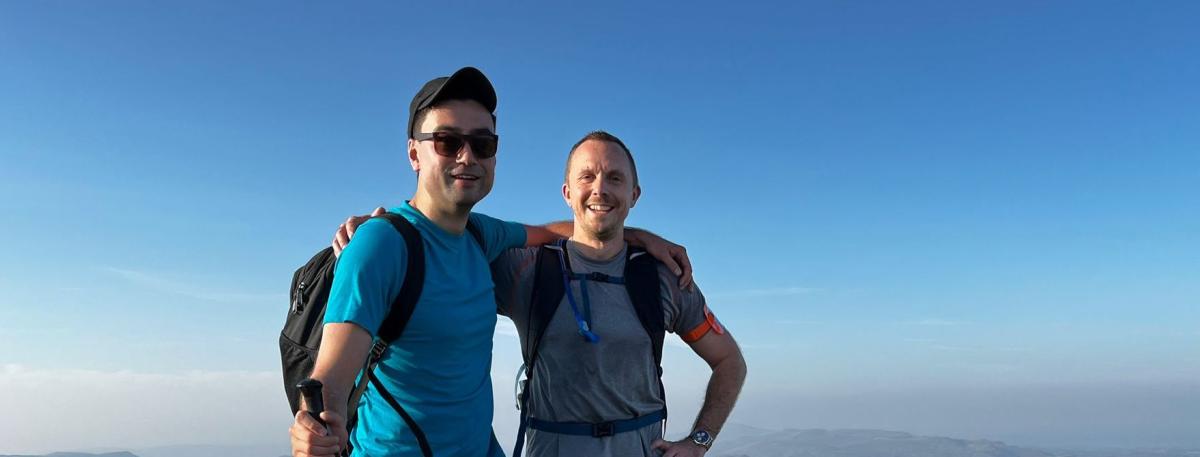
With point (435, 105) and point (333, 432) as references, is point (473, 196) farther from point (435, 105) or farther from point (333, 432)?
point (333, 432)

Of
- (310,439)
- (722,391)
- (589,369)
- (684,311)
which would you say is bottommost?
(310,439)

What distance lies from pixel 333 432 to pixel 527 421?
316cm

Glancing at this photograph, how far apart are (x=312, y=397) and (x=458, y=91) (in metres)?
2.36

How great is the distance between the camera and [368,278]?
13.3ft

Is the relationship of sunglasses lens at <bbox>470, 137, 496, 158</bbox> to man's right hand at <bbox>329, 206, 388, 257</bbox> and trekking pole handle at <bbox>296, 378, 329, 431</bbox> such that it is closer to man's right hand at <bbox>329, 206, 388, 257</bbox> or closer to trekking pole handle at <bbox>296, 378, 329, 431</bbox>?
man's right hand at <bbox>329, 206, 388, 257</bbox>

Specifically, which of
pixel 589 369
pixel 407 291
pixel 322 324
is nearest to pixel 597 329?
pixel 589 369

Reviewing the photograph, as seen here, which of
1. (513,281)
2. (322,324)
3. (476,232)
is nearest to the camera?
(322,324)

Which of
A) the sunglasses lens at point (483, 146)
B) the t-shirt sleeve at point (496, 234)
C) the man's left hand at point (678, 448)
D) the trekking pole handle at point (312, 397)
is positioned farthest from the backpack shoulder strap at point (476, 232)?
the man's left hand at point (678, 448)

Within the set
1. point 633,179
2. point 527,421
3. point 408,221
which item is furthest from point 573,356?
point 408,221

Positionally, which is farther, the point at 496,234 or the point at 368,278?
the point at 496,234

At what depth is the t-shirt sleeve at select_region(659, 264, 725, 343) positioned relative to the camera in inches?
275

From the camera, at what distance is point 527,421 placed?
661 centimetres

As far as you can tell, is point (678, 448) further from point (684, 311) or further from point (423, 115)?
point (423, 115)

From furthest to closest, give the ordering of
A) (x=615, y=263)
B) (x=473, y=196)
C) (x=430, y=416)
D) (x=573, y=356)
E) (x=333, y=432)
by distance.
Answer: (x=615, y=263) < (x=573, y=356) < (x=473, y=196) < (x=430, y=416) < (x=333, y=432)
